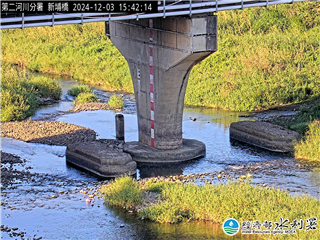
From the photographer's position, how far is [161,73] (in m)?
19.2

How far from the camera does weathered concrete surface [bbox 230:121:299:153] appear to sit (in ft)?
67.2

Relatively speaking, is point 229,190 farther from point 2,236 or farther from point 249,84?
point 249,84

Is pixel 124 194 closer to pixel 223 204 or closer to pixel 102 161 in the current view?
pixel 223 204

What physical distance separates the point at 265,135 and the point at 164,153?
140 inches

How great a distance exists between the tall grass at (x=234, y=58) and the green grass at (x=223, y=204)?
12.3 metres

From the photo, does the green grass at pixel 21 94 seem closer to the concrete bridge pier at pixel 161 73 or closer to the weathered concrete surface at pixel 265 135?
the concrete bridge pier at pixel 161 73

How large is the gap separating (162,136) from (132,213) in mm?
5302

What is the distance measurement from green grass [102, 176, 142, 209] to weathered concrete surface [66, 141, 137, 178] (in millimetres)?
2074

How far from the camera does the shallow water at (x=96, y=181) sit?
1384 centimetres

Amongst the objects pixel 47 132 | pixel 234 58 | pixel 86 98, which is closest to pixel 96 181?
pixel 47 132

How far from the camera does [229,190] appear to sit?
14844 mm

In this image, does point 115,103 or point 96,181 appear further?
point 115,103

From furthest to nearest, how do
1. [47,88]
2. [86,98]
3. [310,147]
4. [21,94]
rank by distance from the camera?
[47,88] < [86,98] < [21,94] < [310,147]

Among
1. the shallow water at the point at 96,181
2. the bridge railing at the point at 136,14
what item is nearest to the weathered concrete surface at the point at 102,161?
the shallow water at the point at 96,181
